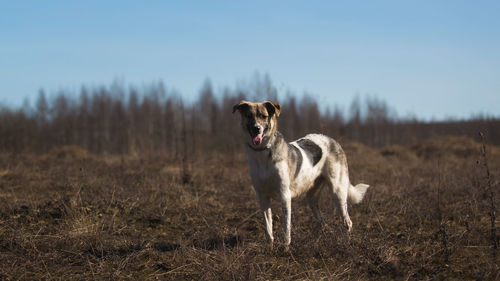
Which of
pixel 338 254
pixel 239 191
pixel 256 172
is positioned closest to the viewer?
pixel 338 254

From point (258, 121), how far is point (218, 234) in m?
1.64

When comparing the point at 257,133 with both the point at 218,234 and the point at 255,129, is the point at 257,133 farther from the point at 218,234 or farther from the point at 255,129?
the point at 218,234

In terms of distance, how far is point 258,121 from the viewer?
484 cm

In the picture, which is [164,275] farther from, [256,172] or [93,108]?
[93,108]

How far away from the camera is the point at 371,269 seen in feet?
13.3

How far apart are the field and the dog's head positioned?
1.23m

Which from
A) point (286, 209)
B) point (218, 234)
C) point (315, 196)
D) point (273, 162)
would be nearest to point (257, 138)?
point (273, 162)

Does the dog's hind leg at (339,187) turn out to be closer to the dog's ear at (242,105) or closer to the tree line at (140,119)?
the dog's ear at (242,105)

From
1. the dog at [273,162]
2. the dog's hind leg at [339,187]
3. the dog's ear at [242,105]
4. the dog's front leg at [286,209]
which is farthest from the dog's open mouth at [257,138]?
the dog's hind leg at [339,187]

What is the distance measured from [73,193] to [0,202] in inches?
41.3

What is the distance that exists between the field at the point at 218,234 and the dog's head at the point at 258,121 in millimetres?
1226

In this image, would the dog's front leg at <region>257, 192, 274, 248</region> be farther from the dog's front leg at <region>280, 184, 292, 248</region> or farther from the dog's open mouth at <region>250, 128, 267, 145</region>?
the dog's open mouth at <region>250, 128, 267, 145</region>

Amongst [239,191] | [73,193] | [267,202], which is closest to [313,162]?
[267,202]

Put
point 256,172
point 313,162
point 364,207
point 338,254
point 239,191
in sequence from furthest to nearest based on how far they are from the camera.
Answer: point 239,191 → point 364,207 → point 313,162 → point 256,172 → point 338,254
